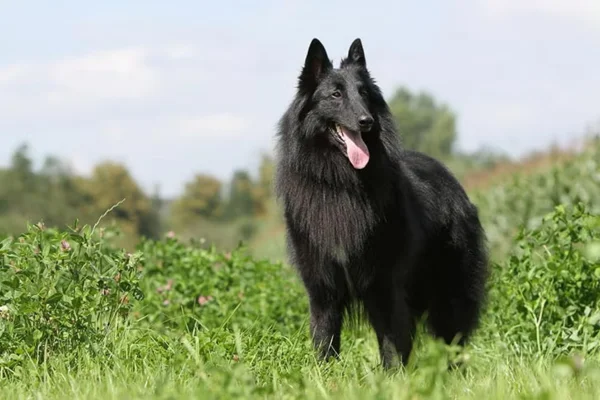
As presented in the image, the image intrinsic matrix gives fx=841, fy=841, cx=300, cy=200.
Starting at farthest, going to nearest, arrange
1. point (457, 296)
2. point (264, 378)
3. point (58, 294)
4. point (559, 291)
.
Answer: point (457, 296), point (559, 291), point (58, 294), point (264, 378)

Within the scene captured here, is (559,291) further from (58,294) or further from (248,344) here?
(58,294)

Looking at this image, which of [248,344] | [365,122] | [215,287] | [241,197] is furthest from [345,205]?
[241,197]

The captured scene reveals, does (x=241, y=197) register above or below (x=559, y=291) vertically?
below


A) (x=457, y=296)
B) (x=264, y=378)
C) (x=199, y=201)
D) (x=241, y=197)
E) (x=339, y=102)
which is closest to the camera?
(x=264, y=378)

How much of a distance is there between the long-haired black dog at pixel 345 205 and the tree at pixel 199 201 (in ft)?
202

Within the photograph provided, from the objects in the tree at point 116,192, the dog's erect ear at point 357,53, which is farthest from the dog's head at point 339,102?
the tree at point 116,192

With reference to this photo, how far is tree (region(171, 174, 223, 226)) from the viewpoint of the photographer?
67.4 m

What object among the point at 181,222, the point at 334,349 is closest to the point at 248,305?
the point at 334,349

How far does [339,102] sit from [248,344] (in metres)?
1.65

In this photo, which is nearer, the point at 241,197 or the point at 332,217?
the point at 332,217

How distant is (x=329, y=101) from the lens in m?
5.38

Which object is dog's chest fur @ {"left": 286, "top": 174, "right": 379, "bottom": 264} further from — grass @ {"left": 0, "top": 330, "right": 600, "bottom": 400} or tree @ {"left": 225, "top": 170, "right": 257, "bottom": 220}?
tree @ {"left": 225, "top": 170, "right": 257, "bottom": 220}

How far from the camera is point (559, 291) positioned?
5.72 m

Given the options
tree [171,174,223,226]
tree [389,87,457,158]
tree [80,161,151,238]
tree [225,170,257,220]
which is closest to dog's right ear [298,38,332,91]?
tree [389,87,457,158]
